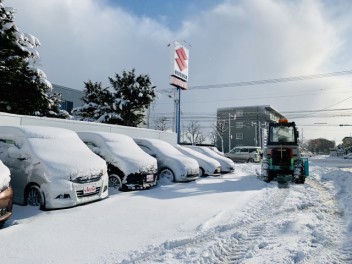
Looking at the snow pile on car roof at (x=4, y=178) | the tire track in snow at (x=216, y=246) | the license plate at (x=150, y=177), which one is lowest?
the tire track in snow at (x=216, y=246)

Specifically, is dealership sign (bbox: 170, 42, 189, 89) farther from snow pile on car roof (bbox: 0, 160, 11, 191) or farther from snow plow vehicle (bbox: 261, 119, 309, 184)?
snow pile on car roof (bbox: 0, 160, 11, 191)

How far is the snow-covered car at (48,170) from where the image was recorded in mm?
6227

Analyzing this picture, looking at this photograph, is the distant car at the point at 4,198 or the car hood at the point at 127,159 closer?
the distant car at the point at 4,198

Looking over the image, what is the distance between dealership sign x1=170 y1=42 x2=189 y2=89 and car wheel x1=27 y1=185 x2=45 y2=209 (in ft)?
55.9

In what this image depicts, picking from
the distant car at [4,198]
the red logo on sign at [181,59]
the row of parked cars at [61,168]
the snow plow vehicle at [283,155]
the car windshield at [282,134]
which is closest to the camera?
the distant car at [4,198]

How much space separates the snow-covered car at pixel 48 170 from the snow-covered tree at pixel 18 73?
8.98 m

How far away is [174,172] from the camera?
36.2 ft

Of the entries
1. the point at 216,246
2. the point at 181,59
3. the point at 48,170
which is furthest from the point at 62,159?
the point at 181,59

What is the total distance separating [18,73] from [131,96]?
11.4 m

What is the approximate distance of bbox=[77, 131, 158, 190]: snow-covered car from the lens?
880cm

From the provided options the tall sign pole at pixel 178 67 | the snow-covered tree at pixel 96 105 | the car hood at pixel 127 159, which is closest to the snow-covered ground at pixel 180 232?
the car hood at pixel 127 159

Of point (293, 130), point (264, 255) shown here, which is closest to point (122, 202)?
point (264, 255)

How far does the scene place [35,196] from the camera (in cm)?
648

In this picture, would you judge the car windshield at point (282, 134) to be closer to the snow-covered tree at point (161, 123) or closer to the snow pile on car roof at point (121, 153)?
the snow pile on car roof at point (121, 153)
